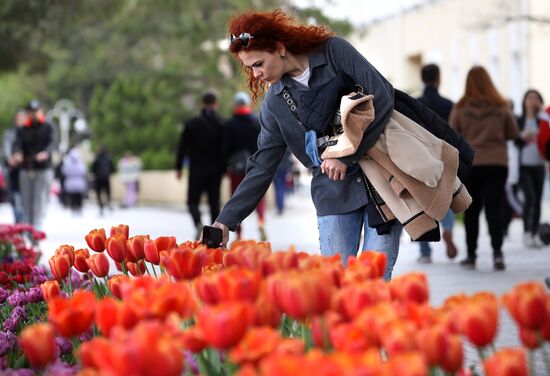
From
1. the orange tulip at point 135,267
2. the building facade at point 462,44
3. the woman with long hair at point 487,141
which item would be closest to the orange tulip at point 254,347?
the orange tulip at point 135,267

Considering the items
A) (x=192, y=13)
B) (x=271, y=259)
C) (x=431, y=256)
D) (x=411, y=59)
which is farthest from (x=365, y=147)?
(x=411, y=59)

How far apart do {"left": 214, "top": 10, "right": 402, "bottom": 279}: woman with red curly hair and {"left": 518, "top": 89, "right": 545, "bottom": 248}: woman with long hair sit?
34.1 feet

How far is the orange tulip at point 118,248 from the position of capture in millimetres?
4672

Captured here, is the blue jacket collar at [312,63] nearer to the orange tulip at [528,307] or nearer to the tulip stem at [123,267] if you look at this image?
the tulip stem at [123,267]

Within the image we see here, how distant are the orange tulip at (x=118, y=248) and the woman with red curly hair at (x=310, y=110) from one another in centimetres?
70

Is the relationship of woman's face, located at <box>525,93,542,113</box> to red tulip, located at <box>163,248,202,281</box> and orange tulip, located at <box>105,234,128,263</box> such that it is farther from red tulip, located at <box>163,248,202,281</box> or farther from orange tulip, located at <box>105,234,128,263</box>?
red tulip, located at <box>163,248,202,281</box>

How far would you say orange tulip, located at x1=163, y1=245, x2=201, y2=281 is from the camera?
3.77 m

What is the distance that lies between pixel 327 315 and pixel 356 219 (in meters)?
2.86

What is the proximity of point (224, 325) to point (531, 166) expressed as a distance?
13928mm

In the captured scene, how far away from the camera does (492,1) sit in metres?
36.1

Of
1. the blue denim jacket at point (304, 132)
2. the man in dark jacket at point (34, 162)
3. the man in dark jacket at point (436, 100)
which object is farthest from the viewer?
the man in dark jacket at point (34, 162)

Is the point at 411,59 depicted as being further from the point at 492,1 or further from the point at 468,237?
the point at 468,237

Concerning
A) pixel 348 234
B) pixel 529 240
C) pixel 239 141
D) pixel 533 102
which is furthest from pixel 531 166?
pixel 348 234

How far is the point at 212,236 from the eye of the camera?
202 inches
